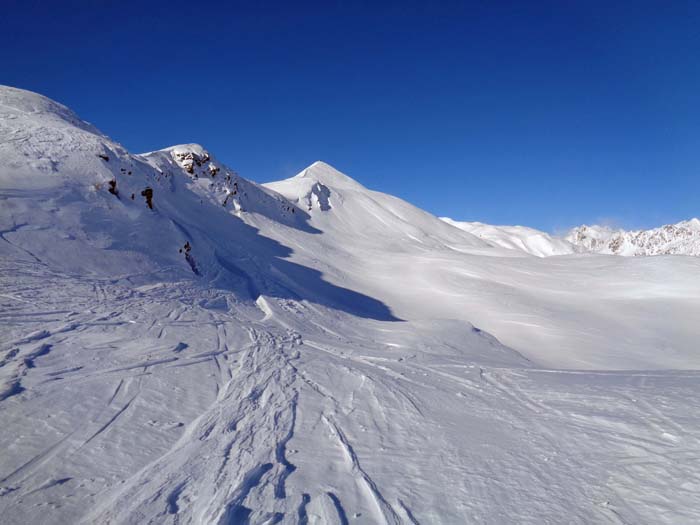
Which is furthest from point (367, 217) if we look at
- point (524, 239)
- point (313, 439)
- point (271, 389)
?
point (524, 239)

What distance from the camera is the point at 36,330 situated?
6.31 m

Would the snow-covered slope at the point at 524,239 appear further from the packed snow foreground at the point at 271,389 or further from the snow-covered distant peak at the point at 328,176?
the packed snow foreground at the point at 271,389

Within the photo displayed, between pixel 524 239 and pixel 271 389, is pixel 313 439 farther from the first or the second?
pixel 524 239

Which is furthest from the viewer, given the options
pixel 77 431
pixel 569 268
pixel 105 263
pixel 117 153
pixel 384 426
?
pixel 569 268

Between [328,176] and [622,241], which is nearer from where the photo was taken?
[328,176]

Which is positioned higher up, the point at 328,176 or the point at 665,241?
the point at 665,241

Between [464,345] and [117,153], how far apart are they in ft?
55.8

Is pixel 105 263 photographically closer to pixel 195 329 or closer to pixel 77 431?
pixel 195 329

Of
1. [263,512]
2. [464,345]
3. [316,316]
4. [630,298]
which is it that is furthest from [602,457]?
[630,298]

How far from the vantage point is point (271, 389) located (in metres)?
5.96

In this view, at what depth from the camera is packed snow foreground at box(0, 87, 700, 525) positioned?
3.31 metres

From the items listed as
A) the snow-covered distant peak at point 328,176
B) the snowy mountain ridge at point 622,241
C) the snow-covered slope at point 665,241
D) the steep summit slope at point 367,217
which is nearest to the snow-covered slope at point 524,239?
the snowy mountain ridge at point 622,241

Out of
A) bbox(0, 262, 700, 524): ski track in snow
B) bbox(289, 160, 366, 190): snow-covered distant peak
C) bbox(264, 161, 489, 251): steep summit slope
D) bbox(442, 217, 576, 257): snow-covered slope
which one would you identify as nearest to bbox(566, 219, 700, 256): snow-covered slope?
bbox(442, 217, 576, 257): snow-covered slope

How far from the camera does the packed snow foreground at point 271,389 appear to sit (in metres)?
3.31
